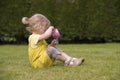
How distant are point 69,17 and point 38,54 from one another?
26.3ft

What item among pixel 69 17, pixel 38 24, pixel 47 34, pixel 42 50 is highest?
pixel 38 24

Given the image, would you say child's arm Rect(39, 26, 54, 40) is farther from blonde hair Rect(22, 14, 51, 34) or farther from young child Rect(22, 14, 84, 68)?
blonde hair Rect(22, 14, 51, 34)

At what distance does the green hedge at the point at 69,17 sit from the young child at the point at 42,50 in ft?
24.4

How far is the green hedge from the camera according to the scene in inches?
574

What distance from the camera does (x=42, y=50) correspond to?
22.8ft

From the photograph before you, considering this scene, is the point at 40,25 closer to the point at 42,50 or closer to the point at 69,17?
Answer: the point at 42,50

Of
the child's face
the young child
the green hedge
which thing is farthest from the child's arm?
the green hedge

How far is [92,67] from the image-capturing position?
675cm

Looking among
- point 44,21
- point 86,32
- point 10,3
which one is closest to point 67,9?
→ point 86,32

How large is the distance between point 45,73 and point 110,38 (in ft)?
30.2

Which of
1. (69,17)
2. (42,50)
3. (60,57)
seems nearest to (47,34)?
(42,50)

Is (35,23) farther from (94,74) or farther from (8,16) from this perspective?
(8,16)

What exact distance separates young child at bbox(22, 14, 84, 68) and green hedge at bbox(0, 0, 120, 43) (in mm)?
7440

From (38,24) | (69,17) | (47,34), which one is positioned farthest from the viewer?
(69,17)
